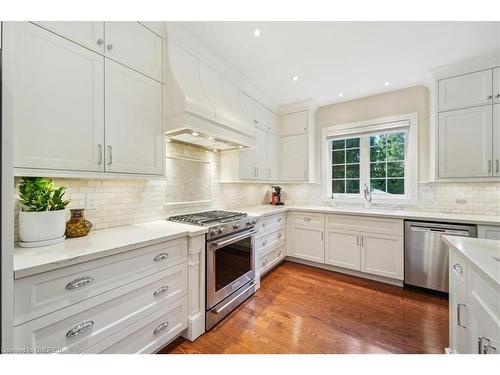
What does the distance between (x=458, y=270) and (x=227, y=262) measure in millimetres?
1677

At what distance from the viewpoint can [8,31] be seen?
95cm

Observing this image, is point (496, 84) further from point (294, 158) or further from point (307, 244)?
point (307, 244)

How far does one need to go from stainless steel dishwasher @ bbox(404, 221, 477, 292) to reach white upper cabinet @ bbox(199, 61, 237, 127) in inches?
99.4

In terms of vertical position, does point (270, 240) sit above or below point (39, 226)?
below

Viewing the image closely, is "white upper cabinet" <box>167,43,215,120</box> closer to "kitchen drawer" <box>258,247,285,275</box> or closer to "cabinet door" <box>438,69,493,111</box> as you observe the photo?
"kitchen drawer" <box>258,247,285,275</box>

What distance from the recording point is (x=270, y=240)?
294 centimetres

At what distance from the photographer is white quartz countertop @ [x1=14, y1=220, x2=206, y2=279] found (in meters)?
0.95

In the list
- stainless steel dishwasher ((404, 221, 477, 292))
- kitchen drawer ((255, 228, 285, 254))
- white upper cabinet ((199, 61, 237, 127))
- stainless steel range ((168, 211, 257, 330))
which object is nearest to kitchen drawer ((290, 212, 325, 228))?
kitchen drawer ((255, 228, 285, 254))

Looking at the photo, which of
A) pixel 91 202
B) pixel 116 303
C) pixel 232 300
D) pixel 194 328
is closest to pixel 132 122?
pixel 91 202

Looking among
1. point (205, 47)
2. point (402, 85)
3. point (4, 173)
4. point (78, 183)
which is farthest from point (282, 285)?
point (402, 85)

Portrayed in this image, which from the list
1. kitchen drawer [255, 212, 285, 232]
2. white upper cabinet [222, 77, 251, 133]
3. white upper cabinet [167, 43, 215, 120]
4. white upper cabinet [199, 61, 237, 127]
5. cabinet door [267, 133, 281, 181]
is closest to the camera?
white upper cabinet [167, 43, 215, 120]

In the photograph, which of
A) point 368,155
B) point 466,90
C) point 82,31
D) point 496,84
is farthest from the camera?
point 368,155

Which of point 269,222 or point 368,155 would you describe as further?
point 368,155
